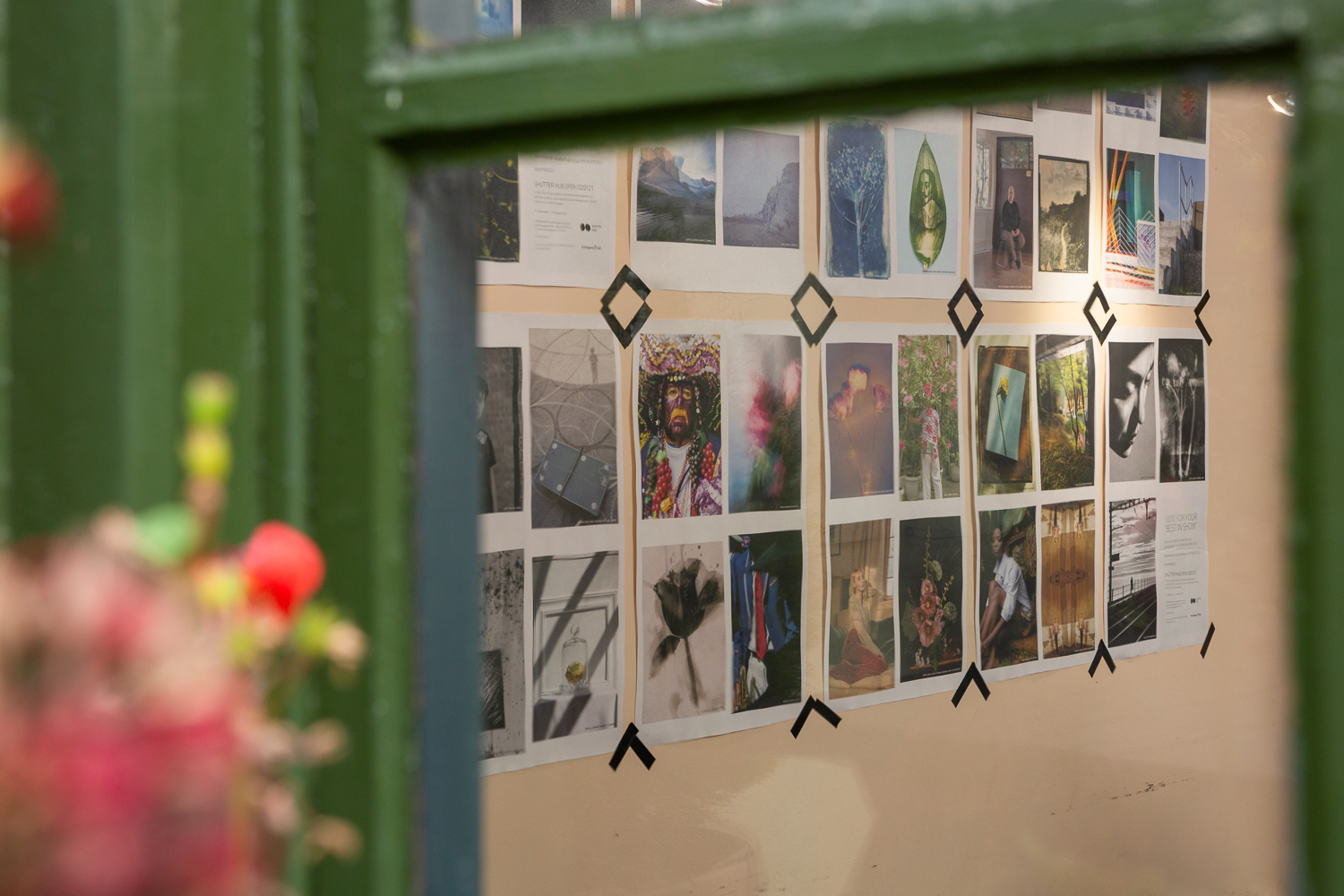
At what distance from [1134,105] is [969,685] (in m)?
1.21

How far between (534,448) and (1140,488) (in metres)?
1.34

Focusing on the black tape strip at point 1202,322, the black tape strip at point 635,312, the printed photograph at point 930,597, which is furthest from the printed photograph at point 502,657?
the black tape strip at point 1202,322

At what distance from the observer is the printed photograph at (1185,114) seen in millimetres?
1976

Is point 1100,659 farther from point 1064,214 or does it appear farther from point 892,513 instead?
point 1064,214

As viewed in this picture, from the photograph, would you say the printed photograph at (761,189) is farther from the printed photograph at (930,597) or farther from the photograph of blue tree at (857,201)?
the printed photograph at (930,597)

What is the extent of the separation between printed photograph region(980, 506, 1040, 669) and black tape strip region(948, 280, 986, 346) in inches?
12.6

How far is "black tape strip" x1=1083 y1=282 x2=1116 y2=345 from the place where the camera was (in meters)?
1.89

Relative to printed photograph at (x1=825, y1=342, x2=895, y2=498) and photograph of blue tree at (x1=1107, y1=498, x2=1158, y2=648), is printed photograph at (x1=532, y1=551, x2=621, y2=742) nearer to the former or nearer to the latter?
printed photograph at (x1=825, y1=342, x2=895, y2=498)

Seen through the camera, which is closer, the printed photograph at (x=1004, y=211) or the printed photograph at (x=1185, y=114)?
the printed photograph at (x=1004, y=211)

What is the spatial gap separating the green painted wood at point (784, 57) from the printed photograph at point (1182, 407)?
6.38 ft

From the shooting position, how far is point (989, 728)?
67.0 inches

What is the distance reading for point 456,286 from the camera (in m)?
0.38

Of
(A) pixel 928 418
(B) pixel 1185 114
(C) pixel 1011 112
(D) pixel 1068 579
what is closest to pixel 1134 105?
(B) pixel 1185 114

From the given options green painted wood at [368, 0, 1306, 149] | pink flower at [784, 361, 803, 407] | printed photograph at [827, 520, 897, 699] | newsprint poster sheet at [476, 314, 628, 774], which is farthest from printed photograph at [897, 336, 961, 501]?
green painted wood at [368, 0, 1306, 149]
